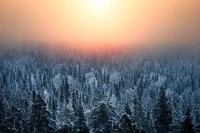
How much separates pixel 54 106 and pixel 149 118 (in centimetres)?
3251

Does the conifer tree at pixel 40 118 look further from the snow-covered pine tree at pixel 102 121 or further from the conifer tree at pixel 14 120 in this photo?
the snow-covered pine tree at pixel 102 121

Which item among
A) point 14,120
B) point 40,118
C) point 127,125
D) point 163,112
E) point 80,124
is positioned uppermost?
point 127,125

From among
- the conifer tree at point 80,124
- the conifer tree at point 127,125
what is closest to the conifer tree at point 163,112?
the conifer tree at point 127,125

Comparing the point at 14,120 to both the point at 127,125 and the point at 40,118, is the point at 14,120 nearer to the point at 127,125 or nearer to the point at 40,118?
the point at 40,118

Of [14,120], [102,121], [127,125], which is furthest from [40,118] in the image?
[127,125]

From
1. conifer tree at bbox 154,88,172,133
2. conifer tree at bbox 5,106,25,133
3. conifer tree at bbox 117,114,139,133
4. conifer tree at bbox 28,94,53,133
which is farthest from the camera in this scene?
conifer tree at bbox 154,88,172,133

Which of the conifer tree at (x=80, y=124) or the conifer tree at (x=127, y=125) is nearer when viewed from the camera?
the conifer tree at (x=127, y=125)

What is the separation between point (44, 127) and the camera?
38406mm

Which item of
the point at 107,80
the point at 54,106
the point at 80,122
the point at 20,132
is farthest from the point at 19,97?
the point at 107,80

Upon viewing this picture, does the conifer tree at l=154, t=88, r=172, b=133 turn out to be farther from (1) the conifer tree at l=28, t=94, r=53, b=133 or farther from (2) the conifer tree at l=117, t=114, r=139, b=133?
(1) the conifer tree at l=28, t=94, r=53, b=133

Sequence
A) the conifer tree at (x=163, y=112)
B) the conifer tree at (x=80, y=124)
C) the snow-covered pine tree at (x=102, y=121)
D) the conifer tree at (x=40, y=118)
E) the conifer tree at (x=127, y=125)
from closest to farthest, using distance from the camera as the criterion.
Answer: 1. the conifer tree at (x=127, y=125)
2. the conifer tree at (x=80, y=124)
3. the conifer tree at (x=40, y=118)
4. the snow-covered pine tree at (x=102, y=121)
5. the conifer tree at (x=163, y=112)

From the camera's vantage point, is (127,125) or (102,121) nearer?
(127,125)

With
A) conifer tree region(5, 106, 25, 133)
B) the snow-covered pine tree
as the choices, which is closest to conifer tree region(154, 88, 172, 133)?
the snow-covered pine tree

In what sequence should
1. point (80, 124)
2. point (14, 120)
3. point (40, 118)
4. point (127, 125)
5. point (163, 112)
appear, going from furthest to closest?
point (163, 112), point (14, 120), point (40, 118), point (80, 124), point (127, 125)
